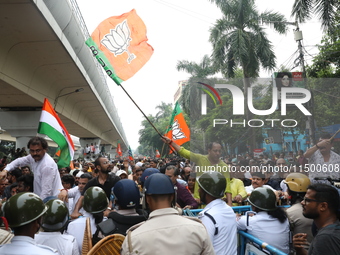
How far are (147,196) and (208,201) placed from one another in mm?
1249

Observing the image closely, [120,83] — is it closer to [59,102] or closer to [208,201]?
[208,201]

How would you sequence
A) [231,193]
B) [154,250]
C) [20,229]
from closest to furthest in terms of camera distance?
[154,250]
[20,229]
[231,193]

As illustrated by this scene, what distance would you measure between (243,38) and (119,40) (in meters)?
20.1

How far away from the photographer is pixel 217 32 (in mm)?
26047

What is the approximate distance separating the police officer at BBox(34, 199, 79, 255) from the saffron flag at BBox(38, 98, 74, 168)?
3.07 meters

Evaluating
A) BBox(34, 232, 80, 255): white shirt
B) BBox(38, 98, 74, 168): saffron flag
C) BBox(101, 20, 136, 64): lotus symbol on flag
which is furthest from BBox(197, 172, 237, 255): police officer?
BBox(101, 20, 136, 64): lotus symbol on flag

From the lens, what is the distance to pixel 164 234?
6.39 ft

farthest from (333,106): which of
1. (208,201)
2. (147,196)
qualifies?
(147,196)

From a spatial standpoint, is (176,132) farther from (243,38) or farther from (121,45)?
(243,38)

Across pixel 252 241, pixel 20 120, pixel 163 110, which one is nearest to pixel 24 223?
pixel 252 241

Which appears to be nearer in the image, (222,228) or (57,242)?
(57,242)

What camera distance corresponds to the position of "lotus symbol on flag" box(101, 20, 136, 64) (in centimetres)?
607

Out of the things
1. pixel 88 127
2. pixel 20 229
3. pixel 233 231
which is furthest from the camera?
pixel 88 127

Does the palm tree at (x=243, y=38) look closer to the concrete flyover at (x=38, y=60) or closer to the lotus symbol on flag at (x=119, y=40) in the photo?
the concrete flyover at (x=38, y=60)
